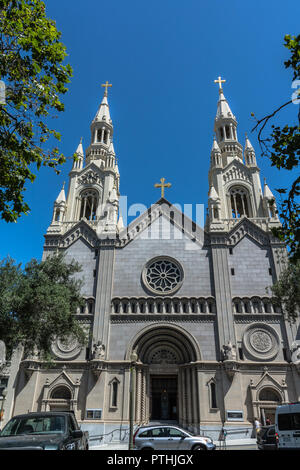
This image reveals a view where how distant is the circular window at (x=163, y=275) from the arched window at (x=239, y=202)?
10172mm

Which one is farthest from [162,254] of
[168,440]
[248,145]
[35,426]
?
[35,426]

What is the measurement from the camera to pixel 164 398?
2916 cm

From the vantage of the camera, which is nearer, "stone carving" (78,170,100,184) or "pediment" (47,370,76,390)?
"pediment" (47,370,76,390)

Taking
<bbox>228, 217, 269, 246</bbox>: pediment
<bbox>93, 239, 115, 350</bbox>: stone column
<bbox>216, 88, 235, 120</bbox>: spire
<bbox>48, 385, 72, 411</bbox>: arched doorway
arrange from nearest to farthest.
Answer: <bbox>48, 385, 72, 411</bbox>: arched doorway < <bbox>93, 239, 115, 350</bbox>: stone column < <bbox>228, 217, 269, 246</bbox>: pediment < <bbox>216, 88, 235, 120</bbox>: spire

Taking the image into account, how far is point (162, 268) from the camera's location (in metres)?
32.1

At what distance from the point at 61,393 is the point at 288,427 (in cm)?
2014

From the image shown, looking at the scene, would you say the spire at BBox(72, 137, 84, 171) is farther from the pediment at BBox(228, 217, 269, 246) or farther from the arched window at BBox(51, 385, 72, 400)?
the arched window at BBox(51, 385, 72, 400)

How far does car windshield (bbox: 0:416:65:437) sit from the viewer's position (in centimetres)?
797

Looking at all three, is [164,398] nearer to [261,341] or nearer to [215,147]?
[261,341]

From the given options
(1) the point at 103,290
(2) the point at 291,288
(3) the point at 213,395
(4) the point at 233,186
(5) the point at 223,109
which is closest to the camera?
(2) the point at 291,288

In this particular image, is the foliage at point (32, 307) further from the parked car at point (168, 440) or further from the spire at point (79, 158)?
the spire at point (79, 158)

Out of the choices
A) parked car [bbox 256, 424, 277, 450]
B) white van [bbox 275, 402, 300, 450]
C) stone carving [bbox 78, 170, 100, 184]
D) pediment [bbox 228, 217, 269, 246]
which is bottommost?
parked car [bbox 256, 424, 277, 450]

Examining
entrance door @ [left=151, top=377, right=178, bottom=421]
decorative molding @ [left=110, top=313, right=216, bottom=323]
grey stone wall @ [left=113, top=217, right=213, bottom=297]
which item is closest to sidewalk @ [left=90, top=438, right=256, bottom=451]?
entrance door @ [left=151, top=377, right=178, bottom=421]

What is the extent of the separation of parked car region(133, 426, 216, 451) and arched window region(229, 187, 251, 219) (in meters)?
26.2
